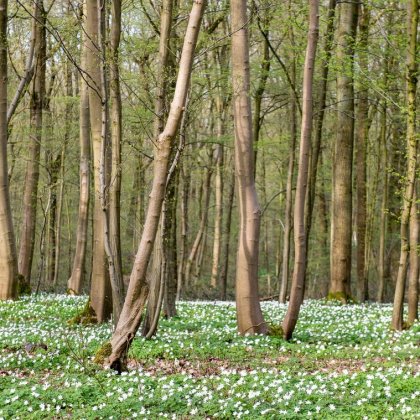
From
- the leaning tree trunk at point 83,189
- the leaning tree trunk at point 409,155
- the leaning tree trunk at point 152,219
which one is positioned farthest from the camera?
the leaning tree trunk at point 83,189

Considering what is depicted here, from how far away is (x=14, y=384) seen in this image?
752cm

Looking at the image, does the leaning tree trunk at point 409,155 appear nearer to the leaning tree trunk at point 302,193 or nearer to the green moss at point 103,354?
the leaning tree trunk at point 302,193

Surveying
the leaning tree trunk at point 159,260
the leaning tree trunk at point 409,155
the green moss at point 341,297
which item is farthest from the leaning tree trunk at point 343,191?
the leaning tree trunk at point 159,260

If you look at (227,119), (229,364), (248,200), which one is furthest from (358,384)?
(227,119)

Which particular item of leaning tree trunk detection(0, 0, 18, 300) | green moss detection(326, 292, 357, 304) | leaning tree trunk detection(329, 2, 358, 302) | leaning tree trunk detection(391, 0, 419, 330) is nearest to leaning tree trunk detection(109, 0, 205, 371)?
leaning tree trunk detection(391, 0, 419, 330)

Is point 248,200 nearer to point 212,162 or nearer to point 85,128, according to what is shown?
point 85,128

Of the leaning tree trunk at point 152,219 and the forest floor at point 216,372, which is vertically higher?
the leaning tree trunk at point 152,219

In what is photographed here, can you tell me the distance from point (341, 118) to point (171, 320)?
28.4 ft

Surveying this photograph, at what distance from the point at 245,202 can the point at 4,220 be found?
7720mm

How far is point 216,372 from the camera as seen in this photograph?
847 cm

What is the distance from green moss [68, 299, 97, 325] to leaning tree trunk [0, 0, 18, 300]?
4443 millimetres

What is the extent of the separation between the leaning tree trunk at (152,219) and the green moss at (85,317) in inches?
186

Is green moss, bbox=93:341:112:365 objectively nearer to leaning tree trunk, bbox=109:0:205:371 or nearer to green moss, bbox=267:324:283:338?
leaning tree trunk, bbox=109:0:205:371

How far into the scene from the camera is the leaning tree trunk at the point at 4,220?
53.4 ft
